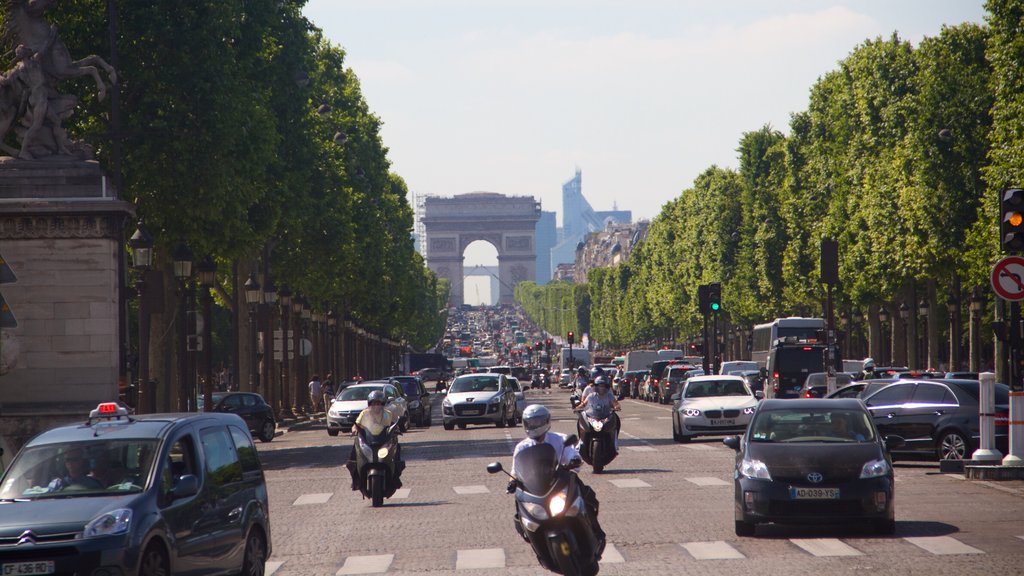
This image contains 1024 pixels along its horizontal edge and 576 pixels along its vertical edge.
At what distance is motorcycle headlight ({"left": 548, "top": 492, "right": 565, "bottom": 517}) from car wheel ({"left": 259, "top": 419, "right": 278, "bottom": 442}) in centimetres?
3428

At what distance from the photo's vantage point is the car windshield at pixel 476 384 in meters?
48.9

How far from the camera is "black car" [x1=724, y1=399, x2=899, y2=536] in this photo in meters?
17.4

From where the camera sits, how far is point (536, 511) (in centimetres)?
1309

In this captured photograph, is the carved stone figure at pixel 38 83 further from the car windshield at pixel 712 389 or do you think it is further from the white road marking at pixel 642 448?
the car windshield at pixel 712 389

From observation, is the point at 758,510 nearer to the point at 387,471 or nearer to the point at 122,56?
the point at 387,471

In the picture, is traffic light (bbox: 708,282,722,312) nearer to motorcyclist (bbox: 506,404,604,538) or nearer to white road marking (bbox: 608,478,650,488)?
white road marking (bbox: 608,478,650,488)

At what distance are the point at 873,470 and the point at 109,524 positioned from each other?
8464 mm

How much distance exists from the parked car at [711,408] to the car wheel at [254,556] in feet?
73.0

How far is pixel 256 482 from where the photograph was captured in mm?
→ 15281

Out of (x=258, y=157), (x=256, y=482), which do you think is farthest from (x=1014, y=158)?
(x=256, y=482)

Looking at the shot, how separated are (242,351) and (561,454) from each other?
160ft

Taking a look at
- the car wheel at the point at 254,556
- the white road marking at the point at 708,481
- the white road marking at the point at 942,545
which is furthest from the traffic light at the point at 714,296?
the car wheel at the point at 254,556

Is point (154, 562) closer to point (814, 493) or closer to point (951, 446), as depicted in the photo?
point (814, 493)

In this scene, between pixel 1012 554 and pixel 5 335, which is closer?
pixel 1012 554
